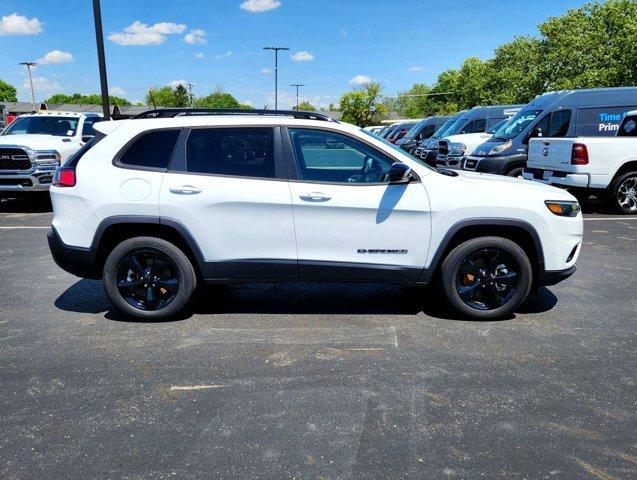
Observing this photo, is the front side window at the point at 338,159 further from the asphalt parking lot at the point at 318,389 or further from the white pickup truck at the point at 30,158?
the white pickup truck at the point at 30,158

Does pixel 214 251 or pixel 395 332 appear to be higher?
pixel 214 251

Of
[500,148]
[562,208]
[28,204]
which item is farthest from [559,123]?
[28,204]

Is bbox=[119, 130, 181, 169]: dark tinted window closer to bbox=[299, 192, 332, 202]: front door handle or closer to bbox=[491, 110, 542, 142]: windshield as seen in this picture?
bbox=[299, 192, 332, 202]: front door handle

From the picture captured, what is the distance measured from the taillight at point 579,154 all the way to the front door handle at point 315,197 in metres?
7.11

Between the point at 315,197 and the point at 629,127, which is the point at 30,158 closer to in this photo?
the point at 315,197

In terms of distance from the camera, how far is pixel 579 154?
9.73m

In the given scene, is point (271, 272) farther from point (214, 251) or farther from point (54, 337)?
point (54, 337)

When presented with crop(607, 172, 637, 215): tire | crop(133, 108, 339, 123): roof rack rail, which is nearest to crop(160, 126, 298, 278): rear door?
crop(133, 108, 339, 123): roof rack rail

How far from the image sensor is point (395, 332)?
4.44 meters

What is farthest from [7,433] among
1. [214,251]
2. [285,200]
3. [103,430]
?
[285,200]

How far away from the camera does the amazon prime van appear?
1141cm

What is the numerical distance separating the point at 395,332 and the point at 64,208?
2.98m

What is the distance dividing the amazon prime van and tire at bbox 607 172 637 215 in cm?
183

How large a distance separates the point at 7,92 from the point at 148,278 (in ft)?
487
